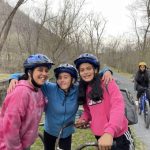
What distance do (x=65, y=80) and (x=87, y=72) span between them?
1.60ft

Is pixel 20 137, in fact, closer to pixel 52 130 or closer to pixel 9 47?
pixel 52 130

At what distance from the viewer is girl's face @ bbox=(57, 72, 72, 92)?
408 cm

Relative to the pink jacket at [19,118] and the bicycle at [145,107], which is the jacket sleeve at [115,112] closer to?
the pink jacket at [19,118]

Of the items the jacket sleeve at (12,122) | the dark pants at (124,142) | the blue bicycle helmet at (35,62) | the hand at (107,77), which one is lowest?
the dark pants at (124,142)

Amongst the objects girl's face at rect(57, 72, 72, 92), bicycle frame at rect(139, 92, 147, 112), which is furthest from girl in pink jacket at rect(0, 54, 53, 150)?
bicycle frame at rect(139, 92, 147, 112)

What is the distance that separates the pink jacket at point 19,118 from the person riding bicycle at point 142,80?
8.13 metres

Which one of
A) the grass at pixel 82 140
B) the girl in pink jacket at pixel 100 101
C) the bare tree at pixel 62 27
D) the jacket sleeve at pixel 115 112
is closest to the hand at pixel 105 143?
the jacket sleeve at pixel 115 112

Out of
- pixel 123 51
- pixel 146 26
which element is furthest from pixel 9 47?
pixel 123 51

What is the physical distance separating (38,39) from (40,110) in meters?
18.7

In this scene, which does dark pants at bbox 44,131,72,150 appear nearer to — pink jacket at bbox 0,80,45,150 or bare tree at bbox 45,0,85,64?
pink jacket at bbox 0,80,45,150

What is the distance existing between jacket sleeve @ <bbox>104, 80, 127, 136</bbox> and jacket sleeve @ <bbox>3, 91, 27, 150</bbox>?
0.72 metres

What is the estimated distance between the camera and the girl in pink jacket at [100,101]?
340 centimetres

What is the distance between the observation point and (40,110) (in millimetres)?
3559

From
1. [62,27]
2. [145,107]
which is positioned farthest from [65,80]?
[62,27]
